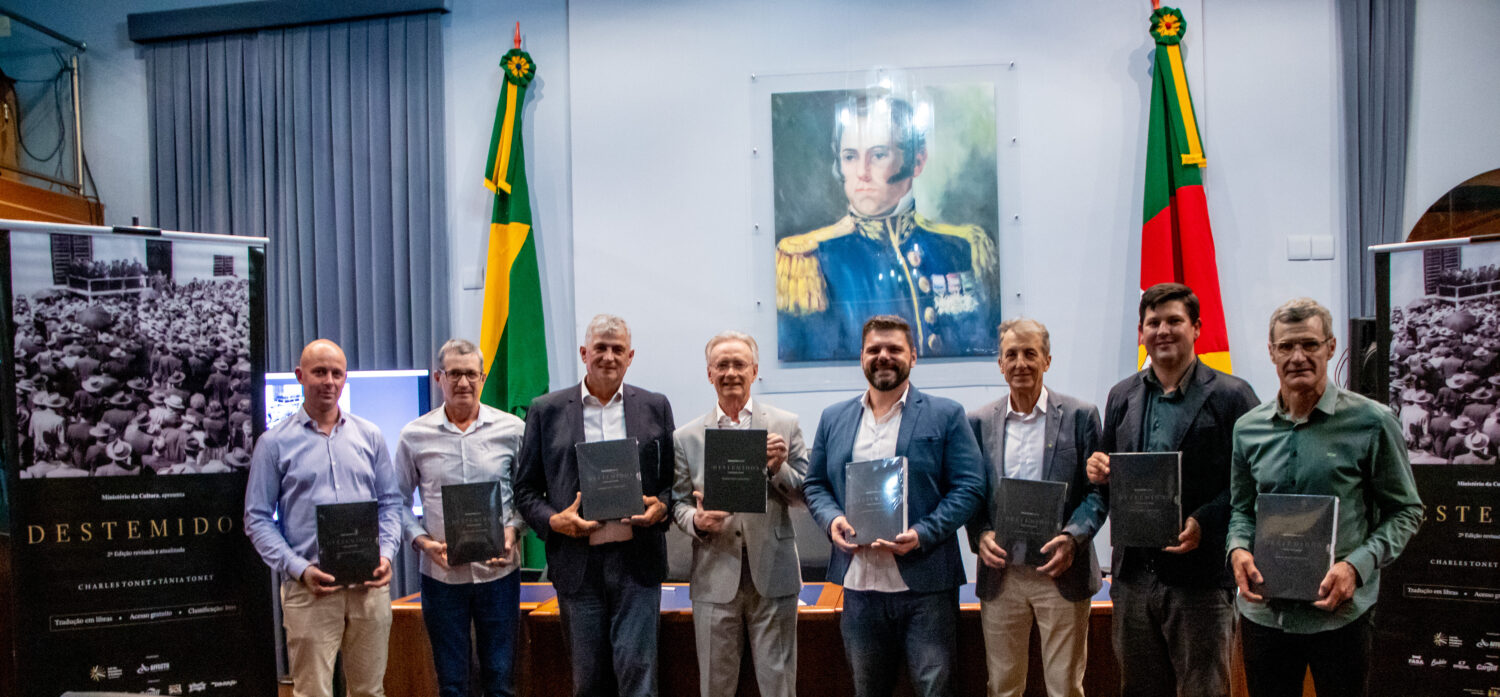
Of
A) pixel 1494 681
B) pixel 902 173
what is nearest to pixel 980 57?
pixel 902 173

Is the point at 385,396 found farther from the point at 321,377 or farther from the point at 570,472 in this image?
the point at 570,472

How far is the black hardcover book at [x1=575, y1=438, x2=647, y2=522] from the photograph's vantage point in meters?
2.73

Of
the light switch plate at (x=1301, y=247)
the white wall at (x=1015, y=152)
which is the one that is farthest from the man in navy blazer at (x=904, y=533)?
the light switch plate at (x=1301, y=247)

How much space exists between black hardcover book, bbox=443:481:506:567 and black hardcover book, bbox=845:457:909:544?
3.80 feet

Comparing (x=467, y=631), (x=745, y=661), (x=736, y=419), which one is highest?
(x=736, y=419)

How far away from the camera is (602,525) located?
282cm

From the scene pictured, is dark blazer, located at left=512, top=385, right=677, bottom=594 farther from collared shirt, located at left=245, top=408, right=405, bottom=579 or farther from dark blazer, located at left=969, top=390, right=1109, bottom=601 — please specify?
dark blazer, located at left=969, top=390, right=1109, bottom=601

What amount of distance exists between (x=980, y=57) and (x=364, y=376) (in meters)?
3.40

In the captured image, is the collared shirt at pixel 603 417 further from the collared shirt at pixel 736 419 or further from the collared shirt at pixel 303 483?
the collared shirt at pixel 303 483

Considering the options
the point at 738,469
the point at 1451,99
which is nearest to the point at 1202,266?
the point at 1451,99

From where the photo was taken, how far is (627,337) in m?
2.96

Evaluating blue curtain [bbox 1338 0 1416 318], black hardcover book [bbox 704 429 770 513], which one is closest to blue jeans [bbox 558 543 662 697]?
black hardcover book [bbox 704 429 770 513]

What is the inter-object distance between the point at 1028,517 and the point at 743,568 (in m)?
0.90

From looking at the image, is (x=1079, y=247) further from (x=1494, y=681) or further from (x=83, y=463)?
(x=83, y=463)
